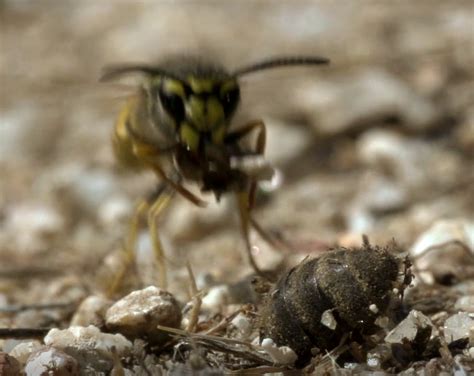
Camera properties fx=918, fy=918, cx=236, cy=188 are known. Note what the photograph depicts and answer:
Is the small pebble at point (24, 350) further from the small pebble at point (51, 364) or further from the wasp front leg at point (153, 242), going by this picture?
the wasp front leg at point (153, 242)

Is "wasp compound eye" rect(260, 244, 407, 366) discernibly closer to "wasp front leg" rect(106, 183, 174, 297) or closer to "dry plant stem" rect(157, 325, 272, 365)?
"dry plant stem" rect(157, 325, 272, 365)

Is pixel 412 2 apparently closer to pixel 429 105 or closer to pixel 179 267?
pixel 429 105

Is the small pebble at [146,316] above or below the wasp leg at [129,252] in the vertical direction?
above

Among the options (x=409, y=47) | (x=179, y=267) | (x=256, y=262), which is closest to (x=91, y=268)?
(x=179, y=267)

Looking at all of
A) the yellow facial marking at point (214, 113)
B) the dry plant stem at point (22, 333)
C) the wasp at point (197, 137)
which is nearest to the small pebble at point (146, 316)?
the dry plant stem at point (22, 333)

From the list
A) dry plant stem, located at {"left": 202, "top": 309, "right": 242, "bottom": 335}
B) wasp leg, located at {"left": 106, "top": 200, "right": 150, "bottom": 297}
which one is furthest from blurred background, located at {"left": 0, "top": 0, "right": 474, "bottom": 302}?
dry plant stem, located at {"left": 202, "top": 309, "right": 242, "bottom": 335}

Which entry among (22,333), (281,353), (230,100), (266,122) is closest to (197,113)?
(230,100)

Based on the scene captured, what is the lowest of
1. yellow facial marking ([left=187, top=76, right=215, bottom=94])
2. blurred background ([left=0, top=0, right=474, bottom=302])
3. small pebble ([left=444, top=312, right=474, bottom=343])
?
blurred background ([left=0, top=0, right=474, bottom=302])
